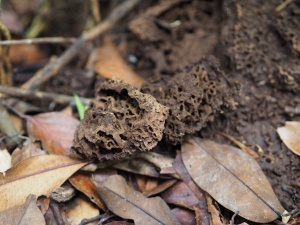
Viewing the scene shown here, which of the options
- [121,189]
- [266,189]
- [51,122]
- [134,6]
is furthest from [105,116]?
[134,6]

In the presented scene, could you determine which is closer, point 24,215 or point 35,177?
point 24,215

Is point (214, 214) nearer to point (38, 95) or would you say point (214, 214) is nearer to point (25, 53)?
point (38, 95)

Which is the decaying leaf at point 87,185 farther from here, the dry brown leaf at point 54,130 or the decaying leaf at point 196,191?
the decaying leaf at point 196,191

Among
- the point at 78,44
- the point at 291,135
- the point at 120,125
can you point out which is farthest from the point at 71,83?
the point at 291,135

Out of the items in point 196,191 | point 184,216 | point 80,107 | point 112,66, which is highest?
point 112,66

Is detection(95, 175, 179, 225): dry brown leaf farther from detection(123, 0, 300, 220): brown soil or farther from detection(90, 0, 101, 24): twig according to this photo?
detection(90, 0, 101, 24): twig

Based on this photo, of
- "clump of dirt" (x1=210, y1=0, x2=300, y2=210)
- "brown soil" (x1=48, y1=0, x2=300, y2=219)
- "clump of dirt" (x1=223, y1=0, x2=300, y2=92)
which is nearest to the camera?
"brown soil" (x1=48, y1=0, x2=300, y2=219)

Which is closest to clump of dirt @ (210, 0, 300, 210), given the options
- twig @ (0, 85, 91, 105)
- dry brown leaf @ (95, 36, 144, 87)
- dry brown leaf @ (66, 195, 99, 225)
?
dry brown leaf @ (95, 36, 144, 87)
